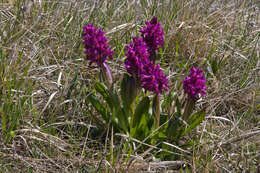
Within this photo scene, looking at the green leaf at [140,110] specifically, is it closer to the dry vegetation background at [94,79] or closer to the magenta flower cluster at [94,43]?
the dry vegetation background at [94,79]

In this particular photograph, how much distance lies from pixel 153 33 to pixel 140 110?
0.52 metres

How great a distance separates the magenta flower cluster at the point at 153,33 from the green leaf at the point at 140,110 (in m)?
0.36

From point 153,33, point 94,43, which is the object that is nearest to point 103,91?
point 94,43

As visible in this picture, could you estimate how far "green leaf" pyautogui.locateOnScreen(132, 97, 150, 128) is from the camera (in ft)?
7.25

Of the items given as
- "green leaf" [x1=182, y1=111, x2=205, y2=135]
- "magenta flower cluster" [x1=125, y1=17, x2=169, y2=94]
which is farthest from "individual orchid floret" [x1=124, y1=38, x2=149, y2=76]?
"green leaf" [x1=182, y1=111, x2=205, y2=135]

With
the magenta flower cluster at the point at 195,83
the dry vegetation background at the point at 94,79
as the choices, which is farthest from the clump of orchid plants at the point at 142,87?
the dry vegetation background at the point at 94,79

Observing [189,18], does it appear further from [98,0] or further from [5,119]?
[5,119]

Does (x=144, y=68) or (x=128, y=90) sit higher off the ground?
(x=144, y=68)

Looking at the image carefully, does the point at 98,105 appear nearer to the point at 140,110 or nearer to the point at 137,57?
the point at 140,110

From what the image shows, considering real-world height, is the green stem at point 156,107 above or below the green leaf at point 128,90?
below

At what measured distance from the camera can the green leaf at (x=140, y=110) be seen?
7.25ft

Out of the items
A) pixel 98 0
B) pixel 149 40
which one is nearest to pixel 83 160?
pixel 149 40

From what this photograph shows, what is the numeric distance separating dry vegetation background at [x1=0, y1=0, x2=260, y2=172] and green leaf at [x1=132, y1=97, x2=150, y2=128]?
0.67 ft

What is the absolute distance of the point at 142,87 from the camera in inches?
80.9
